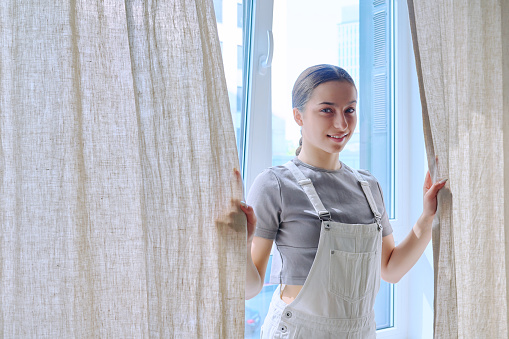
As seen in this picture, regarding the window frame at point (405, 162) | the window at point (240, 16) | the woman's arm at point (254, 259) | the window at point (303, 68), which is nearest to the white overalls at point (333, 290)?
the woman's arm at point (254, 259)

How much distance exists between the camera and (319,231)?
1217 mm

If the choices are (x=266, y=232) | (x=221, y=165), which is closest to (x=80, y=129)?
(x=221, y=165)

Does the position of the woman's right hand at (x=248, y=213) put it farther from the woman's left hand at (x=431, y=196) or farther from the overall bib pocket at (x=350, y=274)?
the woman's left hand at (x=431, y=196)

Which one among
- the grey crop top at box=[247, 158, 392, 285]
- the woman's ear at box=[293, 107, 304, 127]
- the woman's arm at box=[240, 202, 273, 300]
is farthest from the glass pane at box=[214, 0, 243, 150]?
the woman's arm at box=[240, 202, 273, 300]

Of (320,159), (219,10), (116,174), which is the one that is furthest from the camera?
(219,10)

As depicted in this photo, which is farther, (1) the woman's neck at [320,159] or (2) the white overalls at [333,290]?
(1) the woman's neck at [320,159]

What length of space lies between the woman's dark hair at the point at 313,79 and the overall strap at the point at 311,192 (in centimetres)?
17

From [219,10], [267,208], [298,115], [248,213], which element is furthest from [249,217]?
[219,10]

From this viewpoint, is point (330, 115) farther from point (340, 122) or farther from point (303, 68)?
point (303, 68)

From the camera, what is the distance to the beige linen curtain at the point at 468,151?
4.08 feet

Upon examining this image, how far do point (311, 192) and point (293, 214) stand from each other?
0.24 ft

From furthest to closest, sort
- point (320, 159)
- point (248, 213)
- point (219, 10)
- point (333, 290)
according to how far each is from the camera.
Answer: point (219, 10)
point (320, 159)
point (333, 290)
point (248, 213)

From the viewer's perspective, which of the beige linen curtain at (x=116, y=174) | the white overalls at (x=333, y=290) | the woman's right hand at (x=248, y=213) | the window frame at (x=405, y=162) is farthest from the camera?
the window frame at (x=405, y=162)

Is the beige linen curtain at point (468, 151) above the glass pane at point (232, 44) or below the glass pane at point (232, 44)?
below
